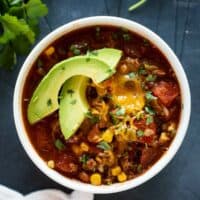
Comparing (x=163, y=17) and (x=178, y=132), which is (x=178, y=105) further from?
(x=163, y=17)

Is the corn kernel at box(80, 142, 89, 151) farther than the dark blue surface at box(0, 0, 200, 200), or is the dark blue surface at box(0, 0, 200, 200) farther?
the dark blue surface at box(0, 0, 200, 200)

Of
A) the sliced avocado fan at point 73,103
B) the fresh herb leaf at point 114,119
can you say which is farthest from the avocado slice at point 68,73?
the fresh herb leaf at point 114,119

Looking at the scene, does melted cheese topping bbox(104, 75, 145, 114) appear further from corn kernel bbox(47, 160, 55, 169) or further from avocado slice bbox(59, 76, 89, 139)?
corn kernel bbox(47, 160, 55, 169)

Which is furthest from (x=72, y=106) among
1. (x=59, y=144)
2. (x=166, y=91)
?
(x=166, y=91)

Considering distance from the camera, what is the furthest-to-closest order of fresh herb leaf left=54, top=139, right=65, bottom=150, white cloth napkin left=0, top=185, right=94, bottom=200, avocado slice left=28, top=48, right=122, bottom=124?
1. white cloth napkin left=0, top=185, right=94, bottom=200
2. fresh herb leaf left=54, top=139, right=65, bottom=150
3. avocado slice left=28, top=48, right=122, bottom=124

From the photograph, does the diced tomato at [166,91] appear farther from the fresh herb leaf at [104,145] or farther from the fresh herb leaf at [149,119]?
the fresh herb leaf at [104,145]

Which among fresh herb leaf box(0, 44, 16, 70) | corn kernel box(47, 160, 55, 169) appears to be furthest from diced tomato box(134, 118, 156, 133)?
fresh herb leaf box(0, 44, 16, 70)

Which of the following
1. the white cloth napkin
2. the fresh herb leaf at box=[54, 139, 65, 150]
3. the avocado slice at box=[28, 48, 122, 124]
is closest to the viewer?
the avocado slice at box=[28, 48, 122, 124]
